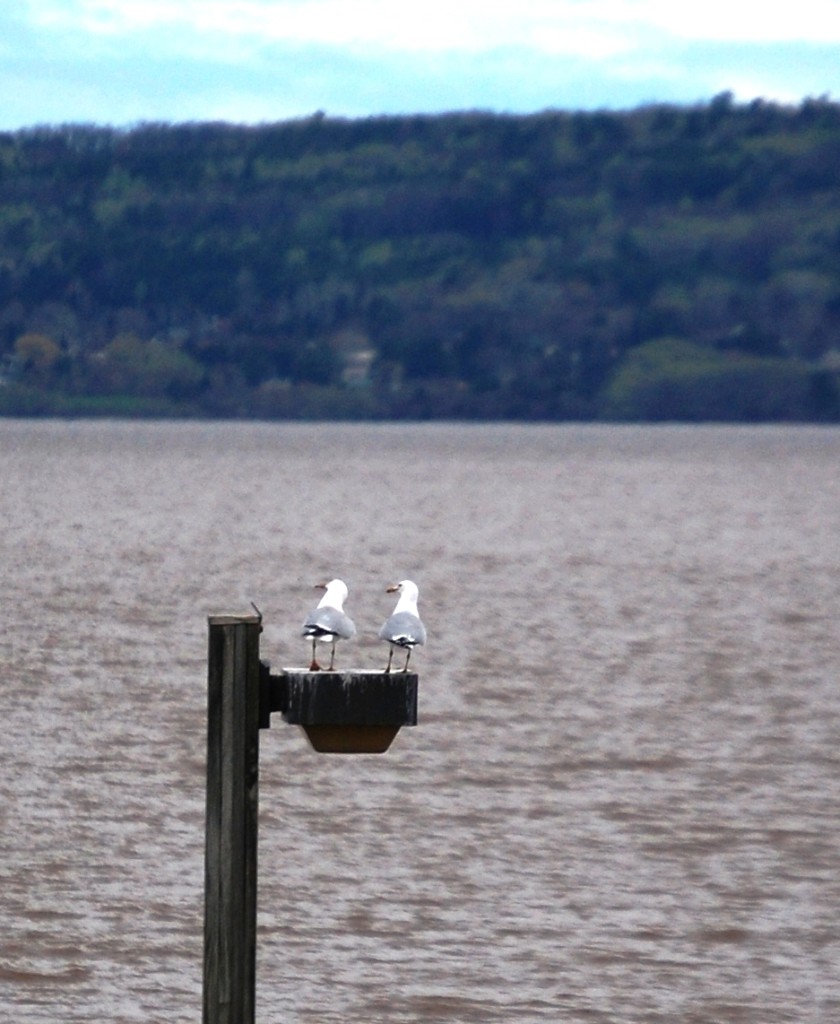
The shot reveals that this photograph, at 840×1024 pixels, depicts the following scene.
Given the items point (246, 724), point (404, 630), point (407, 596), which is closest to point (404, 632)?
point (404, 630)

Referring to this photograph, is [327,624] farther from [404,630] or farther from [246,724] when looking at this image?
[246,724]

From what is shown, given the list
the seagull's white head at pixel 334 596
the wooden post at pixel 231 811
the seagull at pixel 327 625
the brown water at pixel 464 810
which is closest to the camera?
the wooden post at pixel 231 811

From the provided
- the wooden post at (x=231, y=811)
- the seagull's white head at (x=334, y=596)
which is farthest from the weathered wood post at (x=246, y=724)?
the seagull's white head at (x=334, y=596)

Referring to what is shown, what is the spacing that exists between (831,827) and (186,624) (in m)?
18.0

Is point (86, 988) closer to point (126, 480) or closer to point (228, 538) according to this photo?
point (228, 538)

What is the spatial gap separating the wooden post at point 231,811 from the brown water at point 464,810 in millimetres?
3547

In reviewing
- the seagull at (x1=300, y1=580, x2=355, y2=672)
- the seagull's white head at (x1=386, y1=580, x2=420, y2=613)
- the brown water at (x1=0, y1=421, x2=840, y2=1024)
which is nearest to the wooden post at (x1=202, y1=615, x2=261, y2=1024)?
the seagull at (x1=300, y1=580, x2=355, y2=672)

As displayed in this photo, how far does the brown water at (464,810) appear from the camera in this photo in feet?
42.8

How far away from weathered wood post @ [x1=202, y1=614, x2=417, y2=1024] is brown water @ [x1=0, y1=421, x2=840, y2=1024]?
147 inches

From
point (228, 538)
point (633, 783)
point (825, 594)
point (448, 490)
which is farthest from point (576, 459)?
point (633, 783)

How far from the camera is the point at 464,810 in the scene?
59.4 feet

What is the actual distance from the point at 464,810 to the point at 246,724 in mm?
9820

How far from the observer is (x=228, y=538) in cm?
6047

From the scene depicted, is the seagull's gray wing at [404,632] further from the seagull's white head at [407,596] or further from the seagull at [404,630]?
the seagull's white head at [407,596]
